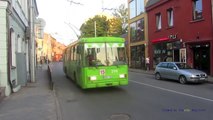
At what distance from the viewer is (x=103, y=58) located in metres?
13.9

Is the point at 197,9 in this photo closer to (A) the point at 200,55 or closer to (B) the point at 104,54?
(A) the point at 200,55

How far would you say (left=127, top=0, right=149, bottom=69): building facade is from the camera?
3563 centimetres

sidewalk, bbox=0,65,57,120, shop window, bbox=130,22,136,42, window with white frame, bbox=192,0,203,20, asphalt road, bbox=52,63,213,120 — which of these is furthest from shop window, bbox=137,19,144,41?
sidewalk, bbox=0,65,57,120

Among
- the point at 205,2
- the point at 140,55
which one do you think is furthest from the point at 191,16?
the point at 140,55

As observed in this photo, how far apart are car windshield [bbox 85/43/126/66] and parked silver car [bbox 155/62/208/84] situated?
5.58 m

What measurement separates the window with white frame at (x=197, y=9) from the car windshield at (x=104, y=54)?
39.7ft

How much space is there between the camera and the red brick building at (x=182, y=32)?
75.5ft

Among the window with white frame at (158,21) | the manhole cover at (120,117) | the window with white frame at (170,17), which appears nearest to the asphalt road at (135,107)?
the manhole cover at (120,117)

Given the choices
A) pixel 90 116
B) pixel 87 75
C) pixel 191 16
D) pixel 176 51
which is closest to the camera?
pixel 90 116

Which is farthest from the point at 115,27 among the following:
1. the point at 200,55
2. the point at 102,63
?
the point at 102,63

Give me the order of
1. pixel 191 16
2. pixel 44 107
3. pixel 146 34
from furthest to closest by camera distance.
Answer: pixel 146 34
pixel 191 16
pixel 44 107

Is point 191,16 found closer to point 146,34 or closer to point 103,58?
point 146,34

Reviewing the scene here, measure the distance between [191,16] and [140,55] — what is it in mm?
12991

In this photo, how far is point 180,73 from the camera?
61.0 ft
